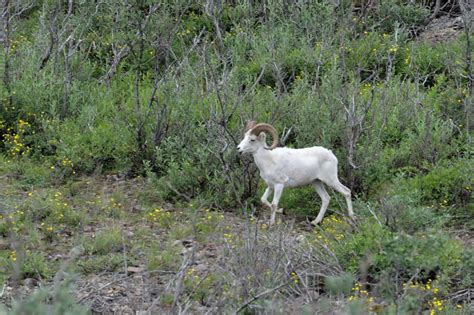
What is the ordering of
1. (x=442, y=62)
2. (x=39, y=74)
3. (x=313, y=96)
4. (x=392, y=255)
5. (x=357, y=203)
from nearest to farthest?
(x=392, y=255) → (x=357, y=203) → (x=313, y=96) → (x=39, y=74) → (x=442, y=62)

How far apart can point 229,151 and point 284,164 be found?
37.9 inches

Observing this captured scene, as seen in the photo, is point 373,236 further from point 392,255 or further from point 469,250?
point 392,255

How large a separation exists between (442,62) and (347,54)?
1353 millimetres

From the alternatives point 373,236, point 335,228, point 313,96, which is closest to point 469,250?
point 373,236

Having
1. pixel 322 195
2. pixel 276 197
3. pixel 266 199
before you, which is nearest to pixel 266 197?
pixel 266 199

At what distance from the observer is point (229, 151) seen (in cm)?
1103

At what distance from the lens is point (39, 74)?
13156mm

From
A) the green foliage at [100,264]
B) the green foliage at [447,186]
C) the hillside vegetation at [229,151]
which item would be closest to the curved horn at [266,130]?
the hillside vegetation at [229,151]

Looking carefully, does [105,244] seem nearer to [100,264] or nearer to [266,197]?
[100,264]

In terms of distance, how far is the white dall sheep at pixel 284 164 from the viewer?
10.2m

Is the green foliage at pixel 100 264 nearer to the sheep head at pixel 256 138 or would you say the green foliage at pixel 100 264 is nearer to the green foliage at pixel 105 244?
the green foliage at pixel 105 244

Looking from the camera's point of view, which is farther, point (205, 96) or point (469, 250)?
point (205, 96)

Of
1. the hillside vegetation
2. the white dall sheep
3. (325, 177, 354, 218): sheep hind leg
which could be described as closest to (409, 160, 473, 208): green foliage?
the hillside vegetation

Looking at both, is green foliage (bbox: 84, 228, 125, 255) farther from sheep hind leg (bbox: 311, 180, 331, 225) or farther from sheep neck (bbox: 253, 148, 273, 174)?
sheep hind leg (bbox: 311, 180, 331, 225)
